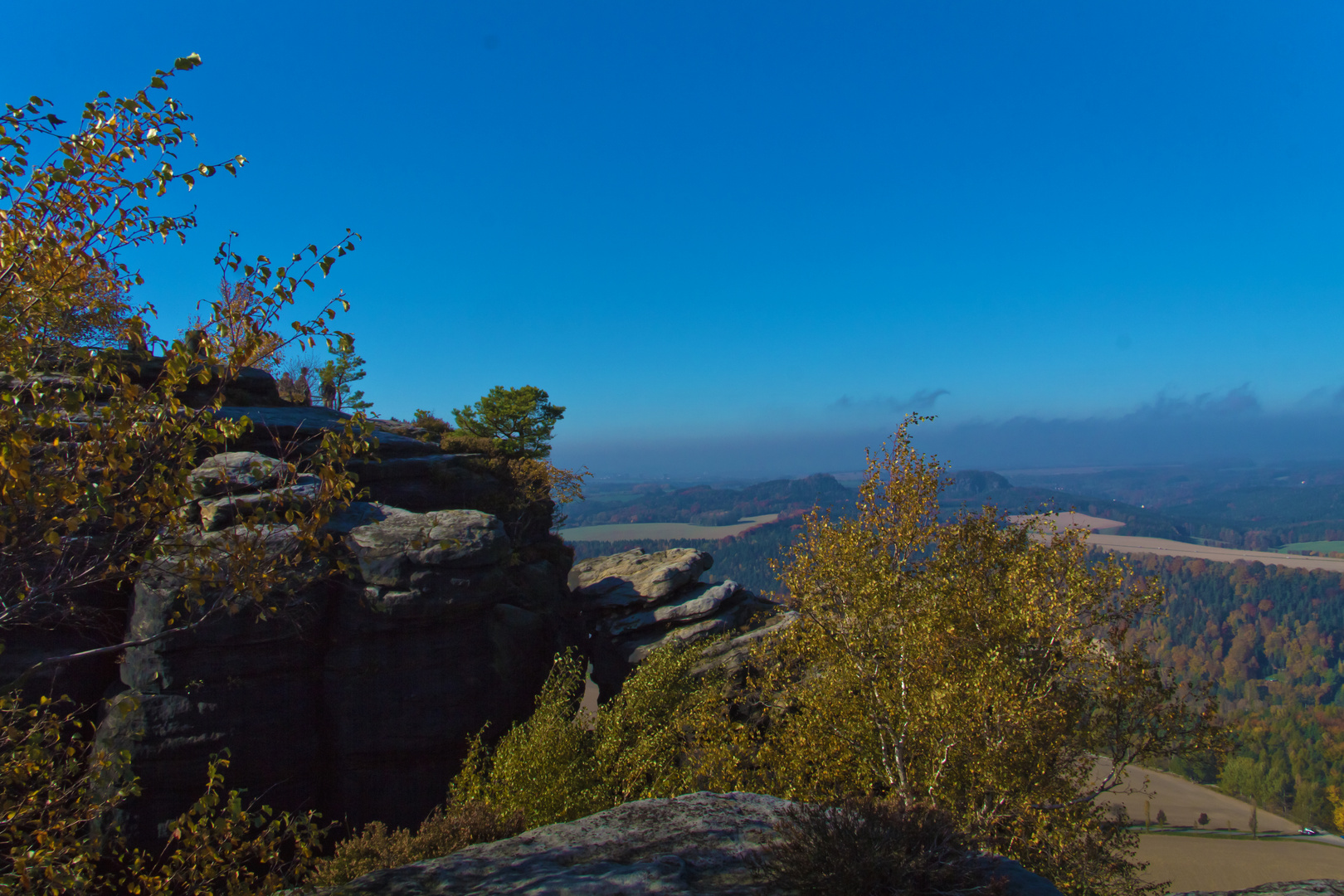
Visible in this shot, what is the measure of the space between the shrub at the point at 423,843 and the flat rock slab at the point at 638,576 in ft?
56.4

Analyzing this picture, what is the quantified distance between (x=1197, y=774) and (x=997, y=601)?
169 meters

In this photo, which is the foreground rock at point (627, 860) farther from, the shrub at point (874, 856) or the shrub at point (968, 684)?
the shrub at point (968, 684)

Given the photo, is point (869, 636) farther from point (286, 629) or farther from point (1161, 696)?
point (286, 629)

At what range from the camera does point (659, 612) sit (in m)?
35.8

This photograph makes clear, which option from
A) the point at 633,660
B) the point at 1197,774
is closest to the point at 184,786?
the point at 633,660

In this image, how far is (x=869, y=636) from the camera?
20.9m

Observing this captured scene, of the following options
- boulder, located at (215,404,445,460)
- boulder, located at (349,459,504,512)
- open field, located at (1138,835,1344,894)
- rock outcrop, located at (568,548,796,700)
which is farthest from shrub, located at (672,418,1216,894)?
open field, located at (1138,835,1344,894)

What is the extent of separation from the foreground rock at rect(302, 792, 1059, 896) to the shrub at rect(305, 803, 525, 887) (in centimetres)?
905

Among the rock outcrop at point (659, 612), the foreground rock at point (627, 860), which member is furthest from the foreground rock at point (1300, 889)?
the rock outcrop at point (659, 612)

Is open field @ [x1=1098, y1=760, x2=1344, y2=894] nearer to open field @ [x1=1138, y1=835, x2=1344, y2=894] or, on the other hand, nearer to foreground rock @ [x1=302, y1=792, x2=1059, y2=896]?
open field @ [x1=1138, y1=835, x2=1344, y2=894]

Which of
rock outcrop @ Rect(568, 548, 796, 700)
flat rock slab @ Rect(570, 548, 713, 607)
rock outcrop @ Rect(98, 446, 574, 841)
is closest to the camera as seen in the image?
rock outcrop @ Rect(98, 446, 574, 841)

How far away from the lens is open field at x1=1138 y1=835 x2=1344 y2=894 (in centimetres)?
7519

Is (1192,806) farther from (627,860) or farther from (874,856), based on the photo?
(627,860)

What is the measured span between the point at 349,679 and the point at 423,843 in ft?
37.4
